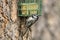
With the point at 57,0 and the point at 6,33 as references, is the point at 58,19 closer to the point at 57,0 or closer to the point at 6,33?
the point at 57,0

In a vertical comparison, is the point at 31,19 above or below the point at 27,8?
below

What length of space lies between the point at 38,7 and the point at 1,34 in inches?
26.0

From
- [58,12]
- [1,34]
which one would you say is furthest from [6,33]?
[58,12]

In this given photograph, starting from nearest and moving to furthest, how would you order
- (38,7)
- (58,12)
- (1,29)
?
1. (1,29)
2. (38,7)
3. (58,12)

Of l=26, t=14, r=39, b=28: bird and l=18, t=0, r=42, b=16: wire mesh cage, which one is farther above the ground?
l=18, t=0, r=42, b=16: wire mesh cage

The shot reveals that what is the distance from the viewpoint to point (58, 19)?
33.8 ft

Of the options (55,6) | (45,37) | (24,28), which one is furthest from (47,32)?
(24,28)

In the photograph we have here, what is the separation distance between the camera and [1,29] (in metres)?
4.75

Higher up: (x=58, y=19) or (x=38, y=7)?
(x=38, y=7)

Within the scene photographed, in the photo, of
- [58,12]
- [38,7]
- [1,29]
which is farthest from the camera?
[58,12]

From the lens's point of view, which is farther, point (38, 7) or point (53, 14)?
point (53, 14)

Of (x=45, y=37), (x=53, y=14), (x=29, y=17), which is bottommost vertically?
(x=45, y=37)

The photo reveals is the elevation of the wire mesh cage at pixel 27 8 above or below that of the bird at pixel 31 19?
above

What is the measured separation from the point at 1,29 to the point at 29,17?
0.46m
